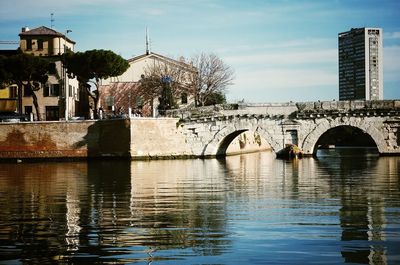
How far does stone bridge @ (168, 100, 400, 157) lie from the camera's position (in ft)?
180

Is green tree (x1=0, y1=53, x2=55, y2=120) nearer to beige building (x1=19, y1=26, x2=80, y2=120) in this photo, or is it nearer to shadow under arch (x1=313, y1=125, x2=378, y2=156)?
beige building (x1=19, y1=26, x2=80, y2=120)

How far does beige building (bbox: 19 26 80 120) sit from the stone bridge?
15.8 m

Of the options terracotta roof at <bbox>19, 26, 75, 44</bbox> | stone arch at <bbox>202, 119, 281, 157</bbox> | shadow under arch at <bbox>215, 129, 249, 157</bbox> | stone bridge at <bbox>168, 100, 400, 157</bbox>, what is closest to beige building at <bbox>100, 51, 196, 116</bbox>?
terracotta roof at <bbox>19, 26, 75, 44</bbox>

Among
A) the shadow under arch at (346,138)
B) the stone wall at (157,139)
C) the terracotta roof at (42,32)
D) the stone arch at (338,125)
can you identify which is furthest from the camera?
the shadow under arch at (346,138)

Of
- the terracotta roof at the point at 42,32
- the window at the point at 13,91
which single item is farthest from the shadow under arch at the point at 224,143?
the terracotta roof at the point at 42,32

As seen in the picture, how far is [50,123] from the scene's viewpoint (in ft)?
189

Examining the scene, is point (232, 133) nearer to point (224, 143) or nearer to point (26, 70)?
point (224, 143)

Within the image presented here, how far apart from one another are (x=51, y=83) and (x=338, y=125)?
3045 cm

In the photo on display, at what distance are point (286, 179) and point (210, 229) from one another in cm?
1635

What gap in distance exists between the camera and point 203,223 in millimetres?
16969

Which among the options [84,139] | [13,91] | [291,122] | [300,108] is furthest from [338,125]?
[13,91]

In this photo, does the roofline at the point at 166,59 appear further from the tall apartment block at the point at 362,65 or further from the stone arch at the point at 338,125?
the tall apartment block at the point at 362,65

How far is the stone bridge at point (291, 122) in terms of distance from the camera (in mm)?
54750

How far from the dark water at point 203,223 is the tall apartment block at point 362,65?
140 meters
